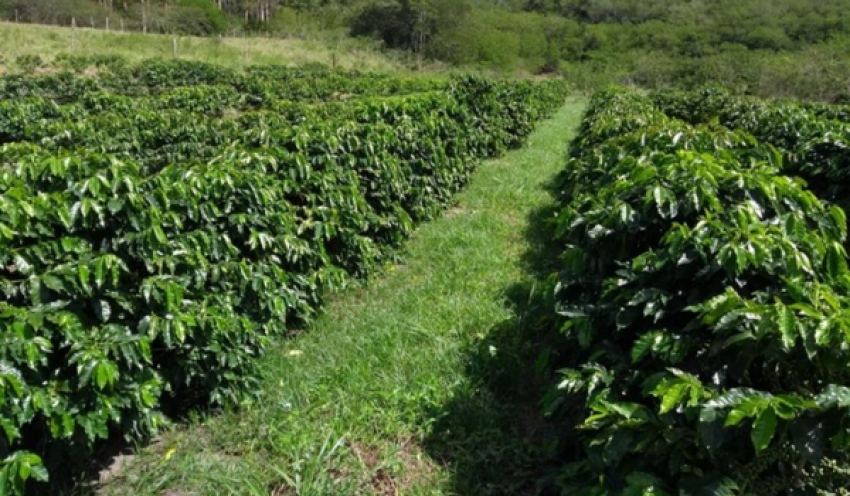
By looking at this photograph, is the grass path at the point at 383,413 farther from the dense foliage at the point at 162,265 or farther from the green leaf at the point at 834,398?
the green leaf at the point at 834,398

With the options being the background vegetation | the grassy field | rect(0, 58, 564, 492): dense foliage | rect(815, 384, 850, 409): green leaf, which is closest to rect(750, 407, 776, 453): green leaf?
rect(815, 384, 850, 409): green leaf

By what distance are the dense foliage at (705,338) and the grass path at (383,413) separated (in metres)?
0.57

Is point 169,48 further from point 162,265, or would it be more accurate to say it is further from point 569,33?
point 569,33

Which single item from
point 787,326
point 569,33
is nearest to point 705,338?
point 787,326

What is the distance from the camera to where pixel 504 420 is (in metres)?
2.92

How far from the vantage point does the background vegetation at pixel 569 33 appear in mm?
40812

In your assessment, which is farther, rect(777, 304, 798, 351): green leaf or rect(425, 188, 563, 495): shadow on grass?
rect(425, 188, 563, 495): shadow on grass

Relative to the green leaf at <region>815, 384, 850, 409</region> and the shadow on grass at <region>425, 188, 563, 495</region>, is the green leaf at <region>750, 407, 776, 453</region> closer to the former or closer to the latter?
the green leaf at <region>815, 384, 850, 409</region>

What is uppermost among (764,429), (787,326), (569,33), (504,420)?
(569,33)

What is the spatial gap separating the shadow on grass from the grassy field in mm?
24643

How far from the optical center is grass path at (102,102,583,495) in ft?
8.20

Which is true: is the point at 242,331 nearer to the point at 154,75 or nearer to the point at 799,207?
the point at 799,207

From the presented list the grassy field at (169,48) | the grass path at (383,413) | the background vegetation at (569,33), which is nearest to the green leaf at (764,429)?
the grass path at (383,413)

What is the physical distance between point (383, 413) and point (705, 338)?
161 centimetres
